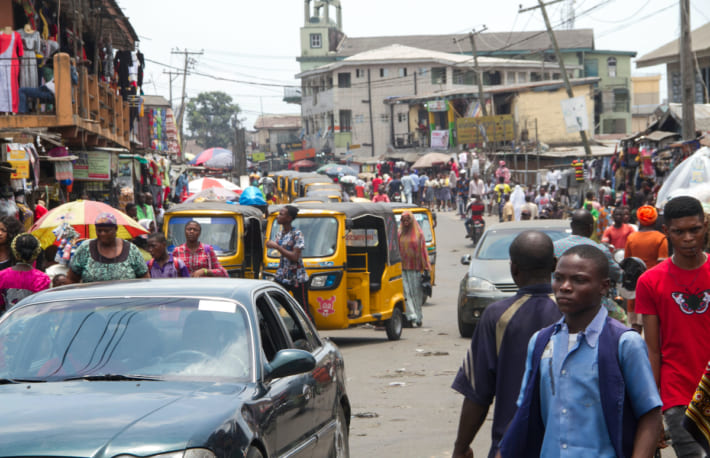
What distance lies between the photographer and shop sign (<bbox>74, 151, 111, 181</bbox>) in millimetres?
21938

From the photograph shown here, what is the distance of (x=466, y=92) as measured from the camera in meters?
69.9

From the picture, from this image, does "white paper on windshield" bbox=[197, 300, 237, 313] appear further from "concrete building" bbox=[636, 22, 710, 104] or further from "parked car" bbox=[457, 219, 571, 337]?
"concrete building" bbox=[636, 22, 710, 104]

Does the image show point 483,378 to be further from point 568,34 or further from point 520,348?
point 568,34

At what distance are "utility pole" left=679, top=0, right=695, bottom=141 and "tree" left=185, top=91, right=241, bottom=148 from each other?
381ft

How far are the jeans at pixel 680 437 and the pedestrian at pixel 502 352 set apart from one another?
1.23m

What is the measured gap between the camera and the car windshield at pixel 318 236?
14.5m

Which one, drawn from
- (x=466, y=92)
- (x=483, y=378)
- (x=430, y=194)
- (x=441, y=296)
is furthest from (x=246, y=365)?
(x=466, y=92)

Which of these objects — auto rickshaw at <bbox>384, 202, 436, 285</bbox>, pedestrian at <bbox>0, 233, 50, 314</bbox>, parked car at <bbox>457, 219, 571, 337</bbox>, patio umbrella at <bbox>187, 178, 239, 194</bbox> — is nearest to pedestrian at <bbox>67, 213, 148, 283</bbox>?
pedestrian at <bbox>0, 233, 50, 314</bbox>

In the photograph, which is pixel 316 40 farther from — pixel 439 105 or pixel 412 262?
pixel 412 262

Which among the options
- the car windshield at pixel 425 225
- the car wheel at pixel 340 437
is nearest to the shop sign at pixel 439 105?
the car windshield at pixel 425 225

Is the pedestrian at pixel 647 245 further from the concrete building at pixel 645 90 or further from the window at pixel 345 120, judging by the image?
the concrete building at pixel 645 90

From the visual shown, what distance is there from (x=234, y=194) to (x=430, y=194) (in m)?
20.4

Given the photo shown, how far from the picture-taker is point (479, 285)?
48.5ft

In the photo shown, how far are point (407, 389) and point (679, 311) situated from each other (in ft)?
19.2
